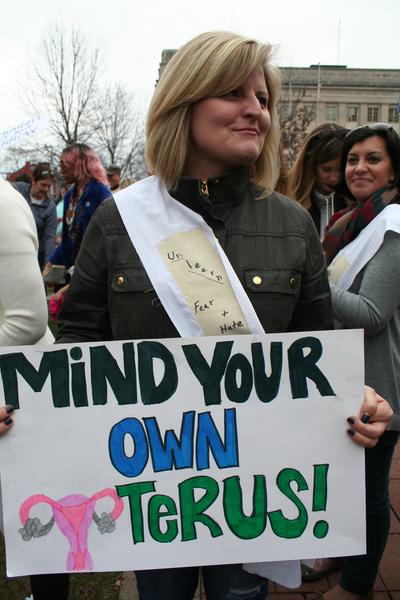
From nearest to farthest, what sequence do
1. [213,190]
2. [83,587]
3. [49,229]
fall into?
[213,190], [83,587], [49,229]

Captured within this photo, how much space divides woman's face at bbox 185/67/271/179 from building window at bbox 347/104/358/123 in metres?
67.5

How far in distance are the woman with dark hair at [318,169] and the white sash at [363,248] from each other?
882mm

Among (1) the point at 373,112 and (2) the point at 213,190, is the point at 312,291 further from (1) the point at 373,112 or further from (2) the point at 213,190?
(1) the point at 373,112

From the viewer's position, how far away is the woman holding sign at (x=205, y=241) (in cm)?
136

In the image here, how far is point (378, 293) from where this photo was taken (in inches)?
75.4

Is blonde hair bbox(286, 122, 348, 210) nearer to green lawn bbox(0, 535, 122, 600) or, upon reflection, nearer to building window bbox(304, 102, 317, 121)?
green lawn bbox(0, 535, 122, 600)

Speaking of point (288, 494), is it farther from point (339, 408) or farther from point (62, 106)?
point (62, 106)

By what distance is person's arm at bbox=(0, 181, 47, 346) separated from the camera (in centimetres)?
172

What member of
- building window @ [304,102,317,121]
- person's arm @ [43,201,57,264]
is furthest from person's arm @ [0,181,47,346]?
building window @ [304,102,317,121]

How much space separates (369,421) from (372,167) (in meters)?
1.16

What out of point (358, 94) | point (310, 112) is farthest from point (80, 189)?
point (358, 94)

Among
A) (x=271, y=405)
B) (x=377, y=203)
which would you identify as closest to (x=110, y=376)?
(x=271, y=405)

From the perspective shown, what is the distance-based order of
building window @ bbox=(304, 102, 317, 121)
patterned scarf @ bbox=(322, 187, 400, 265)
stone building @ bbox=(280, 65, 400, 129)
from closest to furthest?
patterned scarf @ bbox=(322, 187, 400, 265), building window @ bbox=(304, 102, 317, 121), stone building @ bbox=(280, 65, 400, 129)

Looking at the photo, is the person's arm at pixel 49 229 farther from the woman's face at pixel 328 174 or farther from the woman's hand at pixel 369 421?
the woman's hand at pixel 369 421
